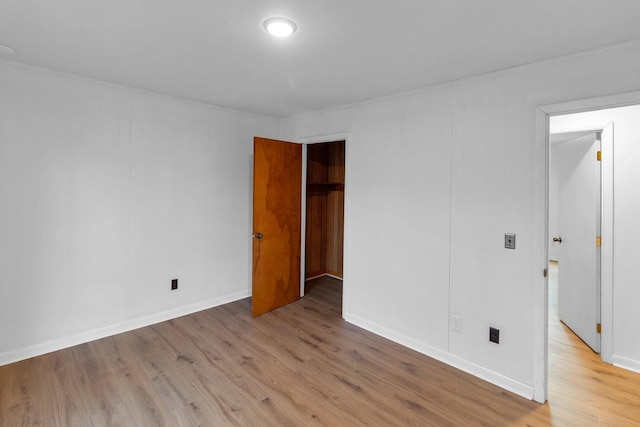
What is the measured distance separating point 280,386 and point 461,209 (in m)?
1.99

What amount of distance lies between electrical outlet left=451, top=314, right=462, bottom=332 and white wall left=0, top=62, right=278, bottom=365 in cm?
262

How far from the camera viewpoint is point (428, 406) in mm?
2170

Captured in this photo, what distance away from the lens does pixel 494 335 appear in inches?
97.1

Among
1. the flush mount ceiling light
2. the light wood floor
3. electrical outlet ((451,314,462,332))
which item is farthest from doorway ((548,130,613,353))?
the flush mount ceiling light

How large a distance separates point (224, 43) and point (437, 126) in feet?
5.98

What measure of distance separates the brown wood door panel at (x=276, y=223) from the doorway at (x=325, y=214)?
1000 millimetres

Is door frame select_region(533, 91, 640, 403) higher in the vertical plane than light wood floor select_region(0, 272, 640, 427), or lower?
higher

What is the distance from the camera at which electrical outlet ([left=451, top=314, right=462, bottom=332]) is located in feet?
8.72

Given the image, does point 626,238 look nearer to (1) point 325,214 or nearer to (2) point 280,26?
(2) point 280,26

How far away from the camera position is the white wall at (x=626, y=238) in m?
2.60

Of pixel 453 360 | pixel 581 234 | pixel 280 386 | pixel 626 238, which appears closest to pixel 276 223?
pixel 280 386

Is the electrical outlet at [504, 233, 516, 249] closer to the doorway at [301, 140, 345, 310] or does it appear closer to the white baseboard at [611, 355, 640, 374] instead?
the white baseboard at [611, 355, 640, 374]

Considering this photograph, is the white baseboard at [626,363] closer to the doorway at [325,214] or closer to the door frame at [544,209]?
the door frame at [544,209]

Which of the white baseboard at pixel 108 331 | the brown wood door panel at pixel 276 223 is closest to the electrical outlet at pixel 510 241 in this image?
the brown wood door panel at pixel 276 223
